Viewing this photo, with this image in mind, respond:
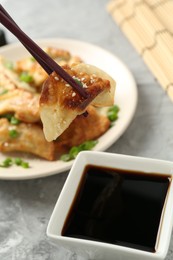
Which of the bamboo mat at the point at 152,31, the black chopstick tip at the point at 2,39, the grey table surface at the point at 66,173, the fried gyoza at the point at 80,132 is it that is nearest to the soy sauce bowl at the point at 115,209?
the grey table surface at the point at 66,173

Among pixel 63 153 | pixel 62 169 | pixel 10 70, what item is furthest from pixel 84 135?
pixel 10 70

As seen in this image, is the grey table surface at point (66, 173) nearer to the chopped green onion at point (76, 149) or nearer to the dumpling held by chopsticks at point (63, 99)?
the chopped green onion at point (76, 149)

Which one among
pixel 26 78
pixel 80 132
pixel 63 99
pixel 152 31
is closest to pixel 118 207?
pixel 63 99

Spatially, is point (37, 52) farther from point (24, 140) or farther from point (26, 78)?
point (26, 78)

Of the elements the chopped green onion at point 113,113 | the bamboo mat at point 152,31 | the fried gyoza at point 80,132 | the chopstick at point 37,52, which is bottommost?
the bamboo mat at point 152,31

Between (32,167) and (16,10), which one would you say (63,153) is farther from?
(16,10)

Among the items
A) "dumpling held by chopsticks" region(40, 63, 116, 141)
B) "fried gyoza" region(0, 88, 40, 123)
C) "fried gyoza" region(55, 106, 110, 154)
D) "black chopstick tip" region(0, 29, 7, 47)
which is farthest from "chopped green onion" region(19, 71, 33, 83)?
"dumpling held by chopsticks" region(40, 63, 116, 141)
